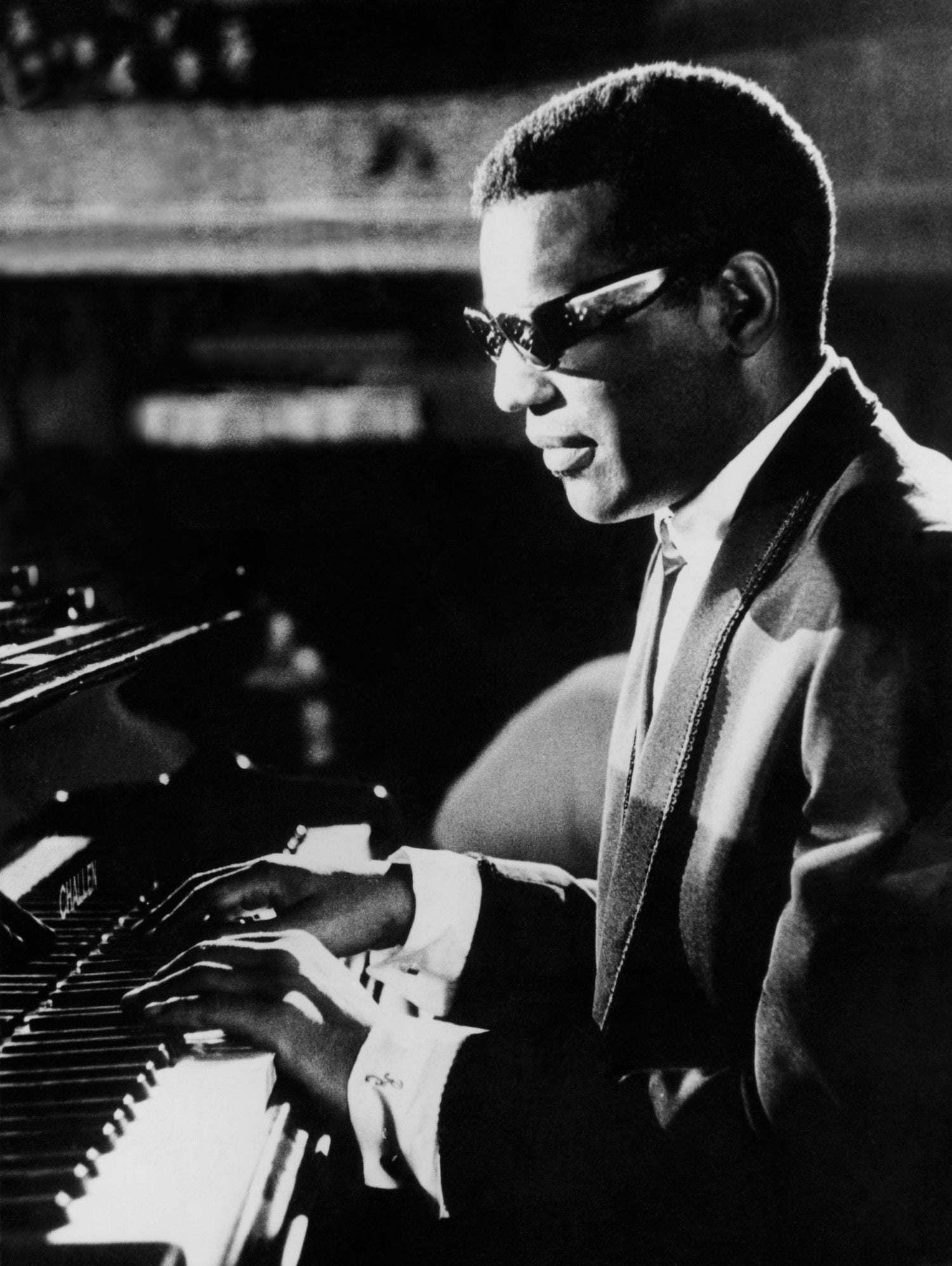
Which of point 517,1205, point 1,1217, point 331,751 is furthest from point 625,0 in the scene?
point 1,1217

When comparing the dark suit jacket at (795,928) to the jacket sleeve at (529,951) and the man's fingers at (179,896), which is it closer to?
the jacket sleeve at (529,951)

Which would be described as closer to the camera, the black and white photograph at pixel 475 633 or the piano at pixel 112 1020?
the piano at pixel 112 1020

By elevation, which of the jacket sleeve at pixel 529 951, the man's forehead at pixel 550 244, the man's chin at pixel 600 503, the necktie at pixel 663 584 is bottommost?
the jacket sleeve at pixel 529 951

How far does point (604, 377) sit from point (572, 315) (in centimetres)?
11

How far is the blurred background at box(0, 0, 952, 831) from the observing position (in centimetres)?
177

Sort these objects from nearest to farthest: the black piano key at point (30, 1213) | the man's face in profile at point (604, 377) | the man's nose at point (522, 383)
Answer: the black piano key at point (30, 1213), the man's face in profile at point (604, 377), the man's nose at point (522, 383)

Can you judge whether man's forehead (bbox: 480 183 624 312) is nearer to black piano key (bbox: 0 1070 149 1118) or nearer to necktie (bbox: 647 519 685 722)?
necktie (bbox: 647 519 685 722)

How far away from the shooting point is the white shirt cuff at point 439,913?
1.61 metres

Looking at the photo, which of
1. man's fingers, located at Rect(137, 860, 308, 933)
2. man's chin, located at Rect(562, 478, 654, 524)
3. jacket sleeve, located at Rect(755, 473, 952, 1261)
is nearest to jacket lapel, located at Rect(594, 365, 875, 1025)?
jacket sleeve, located at Rect(755, 473, 952, 1261)

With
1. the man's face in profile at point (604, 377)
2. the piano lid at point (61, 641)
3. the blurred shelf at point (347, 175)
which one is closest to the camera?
the piano lid at point (61, 641)

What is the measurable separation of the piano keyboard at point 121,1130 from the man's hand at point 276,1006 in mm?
56

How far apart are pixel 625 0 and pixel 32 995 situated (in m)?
1.71

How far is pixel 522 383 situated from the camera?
1536 mm

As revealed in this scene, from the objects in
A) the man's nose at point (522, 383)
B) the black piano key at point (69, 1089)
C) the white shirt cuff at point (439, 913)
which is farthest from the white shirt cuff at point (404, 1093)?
the man's nose at point (522, 383)
